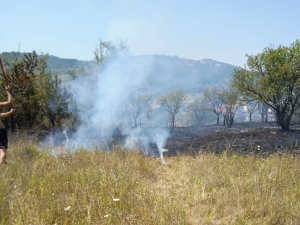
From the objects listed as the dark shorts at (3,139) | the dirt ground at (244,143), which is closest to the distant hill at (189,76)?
the dirt ground at (244,143)

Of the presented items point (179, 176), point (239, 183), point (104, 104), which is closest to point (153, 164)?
point (179, 176)

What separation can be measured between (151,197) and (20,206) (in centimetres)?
164

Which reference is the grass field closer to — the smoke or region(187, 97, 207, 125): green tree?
the smoke

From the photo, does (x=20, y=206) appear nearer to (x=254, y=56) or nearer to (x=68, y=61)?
(x=254, y=56)

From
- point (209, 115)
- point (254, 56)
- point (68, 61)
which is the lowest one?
point (209, 115)

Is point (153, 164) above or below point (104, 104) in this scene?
below

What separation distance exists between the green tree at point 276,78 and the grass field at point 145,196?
37.4ft

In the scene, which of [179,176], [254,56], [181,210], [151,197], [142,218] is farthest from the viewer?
[254,56]

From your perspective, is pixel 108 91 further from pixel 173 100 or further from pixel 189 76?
pixel 189 76

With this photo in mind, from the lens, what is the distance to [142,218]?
3043 millimetres

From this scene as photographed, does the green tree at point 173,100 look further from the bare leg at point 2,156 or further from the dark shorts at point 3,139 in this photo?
→ the bare leg at point 2,156

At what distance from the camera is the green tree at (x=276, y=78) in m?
14.9

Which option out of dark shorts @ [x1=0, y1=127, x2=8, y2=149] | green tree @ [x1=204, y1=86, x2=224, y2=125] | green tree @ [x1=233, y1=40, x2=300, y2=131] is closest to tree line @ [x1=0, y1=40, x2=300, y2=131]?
green tree @ [x1=233, y1=40, x2=300, y2=131]

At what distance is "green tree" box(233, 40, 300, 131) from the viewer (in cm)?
1491
